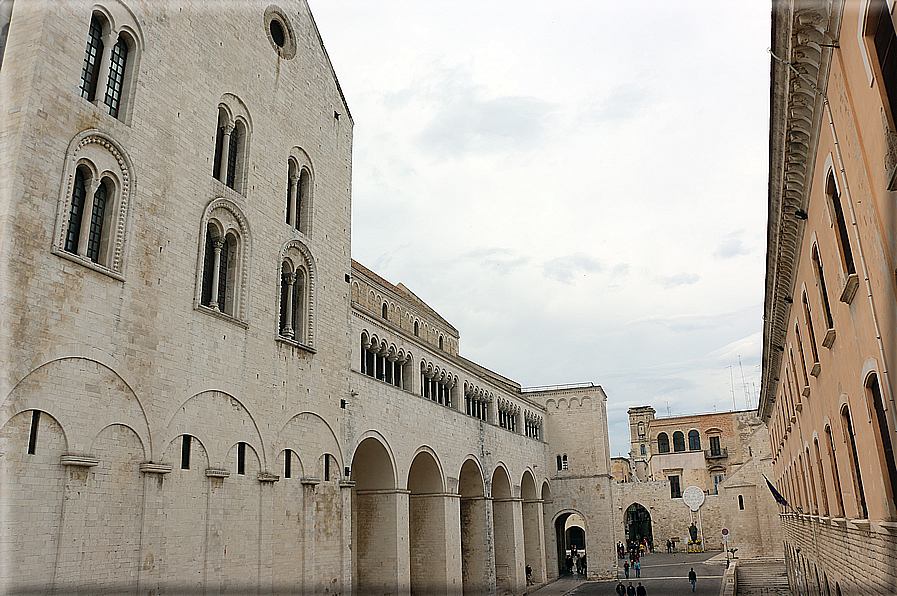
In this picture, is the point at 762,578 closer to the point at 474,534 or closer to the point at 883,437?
the point at 474,534

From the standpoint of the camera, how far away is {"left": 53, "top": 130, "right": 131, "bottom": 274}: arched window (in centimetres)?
1202

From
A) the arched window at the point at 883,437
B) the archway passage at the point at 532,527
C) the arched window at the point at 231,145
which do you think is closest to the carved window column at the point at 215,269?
the arched window at the point at 231,145

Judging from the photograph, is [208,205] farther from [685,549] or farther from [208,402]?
[685,549]

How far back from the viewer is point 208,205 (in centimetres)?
1570

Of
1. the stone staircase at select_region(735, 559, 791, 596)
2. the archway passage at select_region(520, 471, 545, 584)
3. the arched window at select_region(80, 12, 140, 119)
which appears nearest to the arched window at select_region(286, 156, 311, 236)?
the arched window at select_region(80, 12, 140, 119)

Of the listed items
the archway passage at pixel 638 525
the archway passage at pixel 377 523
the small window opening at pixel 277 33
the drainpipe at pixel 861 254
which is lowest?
the archway passage at pixel 638 525

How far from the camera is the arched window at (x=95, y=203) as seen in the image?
12.0 meters

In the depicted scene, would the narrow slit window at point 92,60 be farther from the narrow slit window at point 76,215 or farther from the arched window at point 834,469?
the arched window at point 834,469

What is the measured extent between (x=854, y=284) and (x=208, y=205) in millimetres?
13535

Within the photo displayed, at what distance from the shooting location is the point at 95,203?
507 inches

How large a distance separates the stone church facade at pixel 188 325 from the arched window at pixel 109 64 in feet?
0.15

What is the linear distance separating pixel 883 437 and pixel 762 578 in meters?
32.9

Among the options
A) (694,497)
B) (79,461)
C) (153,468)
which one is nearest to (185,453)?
(153,468)

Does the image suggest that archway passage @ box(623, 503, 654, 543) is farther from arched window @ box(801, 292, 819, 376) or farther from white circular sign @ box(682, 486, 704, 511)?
arched window @ box(801, 292, 819, 376)
